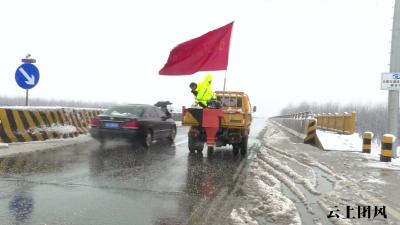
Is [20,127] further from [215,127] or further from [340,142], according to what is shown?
[340,142]

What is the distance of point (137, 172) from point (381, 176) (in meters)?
5.53

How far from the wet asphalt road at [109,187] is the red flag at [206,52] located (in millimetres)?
2907

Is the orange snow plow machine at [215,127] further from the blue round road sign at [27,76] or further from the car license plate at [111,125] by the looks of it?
the blue round road sign at [27,76]

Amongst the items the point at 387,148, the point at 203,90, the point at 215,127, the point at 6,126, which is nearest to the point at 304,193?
the point at 215,127

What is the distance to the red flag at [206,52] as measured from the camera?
1359 cm

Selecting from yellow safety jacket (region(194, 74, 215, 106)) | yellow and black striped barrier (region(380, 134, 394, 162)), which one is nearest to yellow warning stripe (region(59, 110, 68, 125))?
yellow safety jacket (region(194, 74, 215, 106))

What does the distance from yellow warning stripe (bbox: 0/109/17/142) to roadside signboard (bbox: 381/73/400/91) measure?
1163 centimetres

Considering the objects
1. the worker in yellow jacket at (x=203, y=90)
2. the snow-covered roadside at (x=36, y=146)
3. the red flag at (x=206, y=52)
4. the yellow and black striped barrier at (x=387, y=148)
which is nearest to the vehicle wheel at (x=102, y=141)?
the snow-covered roadside at (x=36, y=146)

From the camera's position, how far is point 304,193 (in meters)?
7.83

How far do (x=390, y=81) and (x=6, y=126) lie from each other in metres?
12.0

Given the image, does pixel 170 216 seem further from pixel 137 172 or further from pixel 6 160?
pixel 6 160

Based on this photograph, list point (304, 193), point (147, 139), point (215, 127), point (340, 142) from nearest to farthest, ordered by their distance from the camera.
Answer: point (304, 193)
point (215, 127)
point (147, 139)
point (340, 142)

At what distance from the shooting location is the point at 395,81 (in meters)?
14.1

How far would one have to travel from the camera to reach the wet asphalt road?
5754 mm
